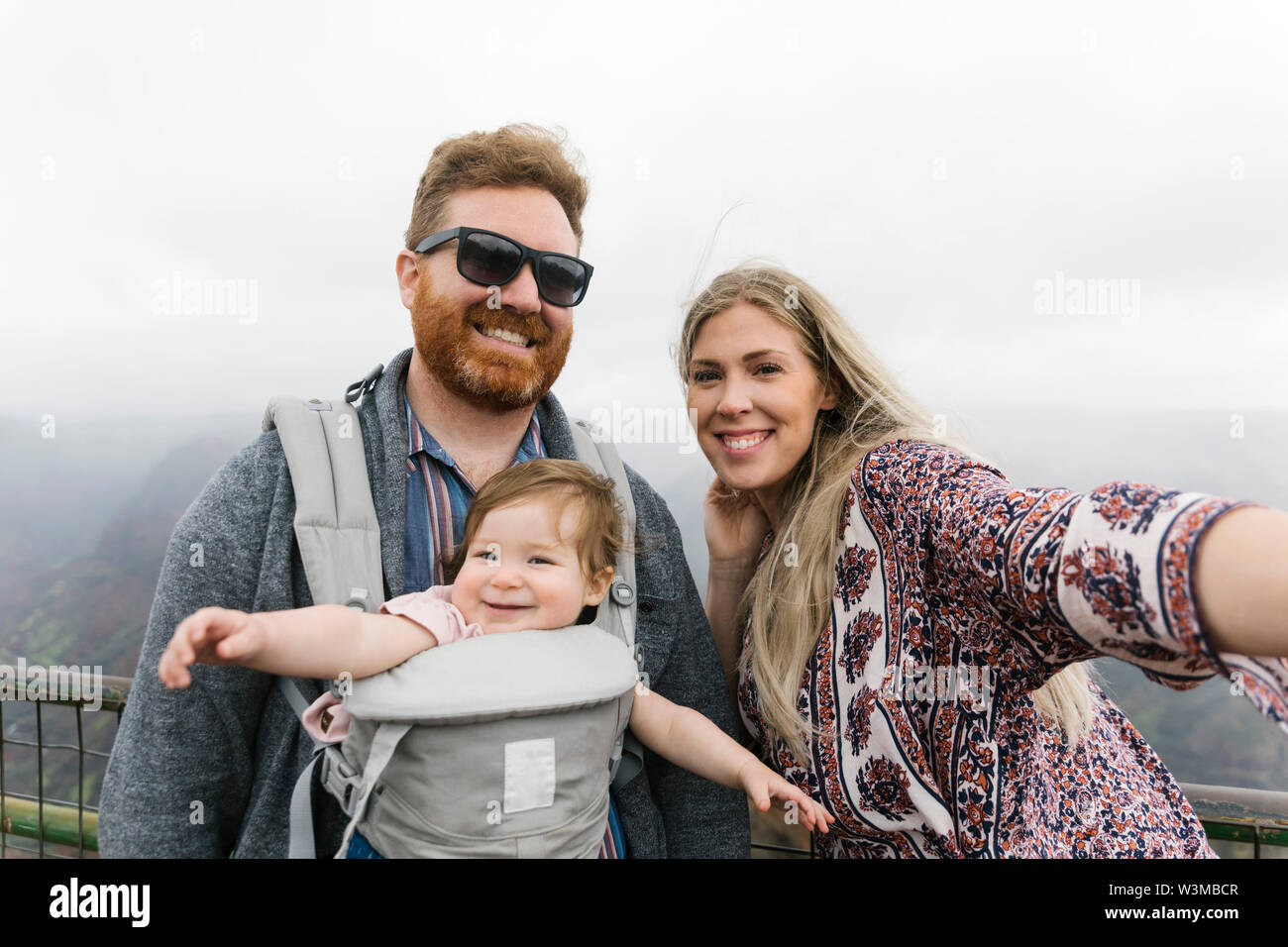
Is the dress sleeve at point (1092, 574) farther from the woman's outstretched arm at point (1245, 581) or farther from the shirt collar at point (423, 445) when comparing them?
the shirt collar at point (423, 445)

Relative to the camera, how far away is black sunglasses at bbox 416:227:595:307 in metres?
2.05

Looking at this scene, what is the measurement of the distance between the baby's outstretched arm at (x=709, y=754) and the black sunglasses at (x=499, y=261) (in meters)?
1.25

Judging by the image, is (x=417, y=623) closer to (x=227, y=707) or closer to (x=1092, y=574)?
(x=227, y=707)

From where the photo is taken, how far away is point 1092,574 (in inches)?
44.0

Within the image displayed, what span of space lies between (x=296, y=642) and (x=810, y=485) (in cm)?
152

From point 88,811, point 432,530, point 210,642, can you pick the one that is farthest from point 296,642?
point 88,811

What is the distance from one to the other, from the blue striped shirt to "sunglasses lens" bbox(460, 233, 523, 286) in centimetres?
46

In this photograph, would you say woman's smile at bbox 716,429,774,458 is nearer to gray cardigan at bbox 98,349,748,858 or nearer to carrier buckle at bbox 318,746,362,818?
gray cardigan at bbox 98,349,748,858

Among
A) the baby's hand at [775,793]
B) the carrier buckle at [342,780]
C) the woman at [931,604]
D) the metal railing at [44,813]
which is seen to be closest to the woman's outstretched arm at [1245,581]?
the woman at [931,604]

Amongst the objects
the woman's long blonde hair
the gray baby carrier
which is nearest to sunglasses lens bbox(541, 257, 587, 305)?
the woman's long blonde hair
